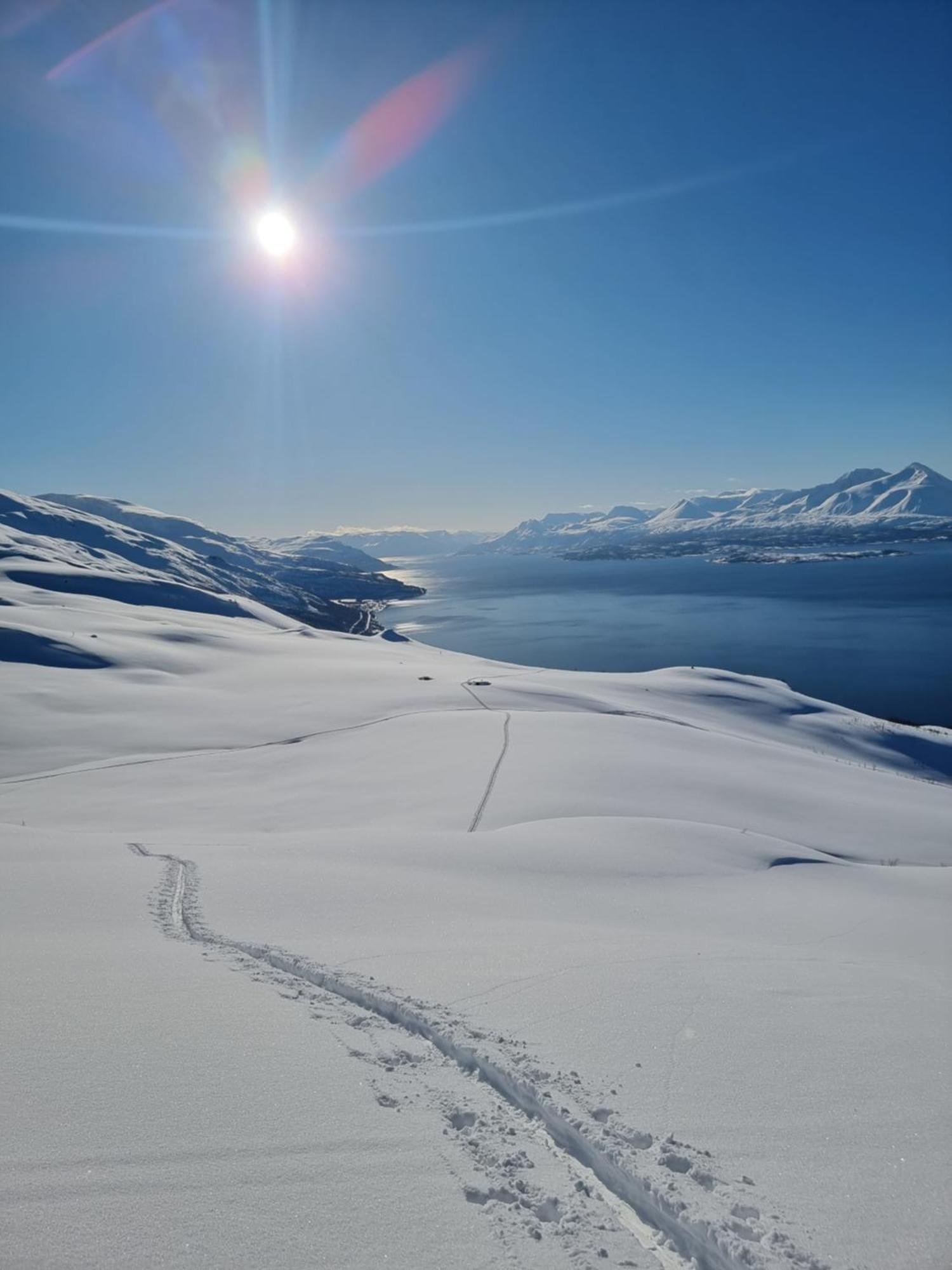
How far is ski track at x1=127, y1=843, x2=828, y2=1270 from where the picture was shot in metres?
3.17

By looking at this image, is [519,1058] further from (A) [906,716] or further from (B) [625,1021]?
(A) [906,716]

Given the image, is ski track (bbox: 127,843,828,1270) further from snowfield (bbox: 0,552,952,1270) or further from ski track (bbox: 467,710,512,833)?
ski track (bbox: 467,710,512,833)

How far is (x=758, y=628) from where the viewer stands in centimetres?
8494

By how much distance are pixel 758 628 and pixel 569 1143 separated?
291 feet

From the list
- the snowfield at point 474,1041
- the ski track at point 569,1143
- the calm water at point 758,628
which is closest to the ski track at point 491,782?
the snowfield at point 474,1041

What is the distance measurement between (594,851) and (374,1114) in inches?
304

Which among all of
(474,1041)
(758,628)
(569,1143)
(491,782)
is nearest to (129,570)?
(758,628)

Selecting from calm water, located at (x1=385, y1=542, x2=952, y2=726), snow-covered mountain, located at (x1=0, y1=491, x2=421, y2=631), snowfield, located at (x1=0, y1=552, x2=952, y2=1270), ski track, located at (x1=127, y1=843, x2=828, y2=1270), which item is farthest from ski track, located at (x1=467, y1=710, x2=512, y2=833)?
snow-covered mountain, located at (x1=0, y1=491, x2=421, y2=631)

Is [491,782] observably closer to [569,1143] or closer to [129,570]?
[569,1143]

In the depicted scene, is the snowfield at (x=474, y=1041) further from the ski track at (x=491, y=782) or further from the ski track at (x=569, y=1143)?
the ski track at (x=491, y=782)

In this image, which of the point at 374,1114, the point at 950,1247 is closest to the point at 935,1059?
the point at 950,1247

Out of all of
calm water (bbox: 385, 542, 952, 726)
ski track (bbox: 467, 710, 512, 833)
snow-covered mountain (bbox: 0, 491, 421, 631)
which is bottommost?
ski track (bbox: 467, 710, 512, 833)

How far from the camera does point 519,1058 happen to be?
4.55 meters

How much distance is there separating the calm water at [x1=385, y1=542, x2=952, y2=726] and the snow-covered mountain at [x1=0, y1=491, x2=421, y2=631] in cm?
1603
